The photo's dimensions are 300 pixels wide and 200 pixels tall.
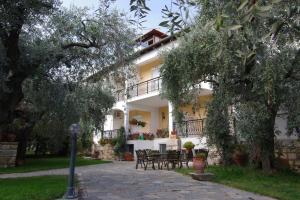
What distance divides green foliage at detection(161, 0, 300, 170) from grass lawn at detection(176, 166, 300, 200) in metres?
0.71

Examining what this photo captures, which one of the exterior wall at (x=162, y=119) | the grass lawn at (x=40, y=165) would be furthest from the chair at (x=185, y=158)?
the exterior wall at (x=162, y=119)

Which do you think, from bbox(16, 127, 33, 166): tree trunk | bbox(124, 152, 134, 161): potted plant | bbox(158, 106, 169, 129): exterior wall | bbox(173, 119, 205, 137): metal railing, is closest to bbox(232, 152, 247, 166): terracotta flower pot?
bbox(173, 119, 205, 137): metal railing

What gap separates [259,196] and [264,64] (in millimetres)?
3697

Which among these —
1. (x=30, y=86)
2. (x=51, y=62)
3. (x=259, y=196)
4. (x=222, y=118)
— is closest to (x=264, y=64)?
(x=222, y=118)

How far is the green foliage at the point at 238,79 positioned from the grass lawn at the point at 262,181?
71cm

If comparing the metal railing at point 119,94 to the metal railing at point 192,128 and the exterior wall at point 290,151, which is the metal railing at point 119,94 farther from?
the exterior wall at point 290,151

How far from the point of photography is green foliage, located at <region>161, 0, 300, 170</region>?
1089 centimetres

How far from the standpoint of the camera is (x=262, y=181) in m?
11.7

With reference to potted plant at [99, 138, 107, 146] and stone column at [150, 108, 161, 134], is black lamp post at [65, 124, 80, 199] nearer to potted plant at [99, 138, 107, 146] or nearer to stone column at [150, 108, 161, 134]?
potted plant at [99, 138, 107, 146]

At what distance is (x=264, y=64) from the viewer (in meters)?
11.0

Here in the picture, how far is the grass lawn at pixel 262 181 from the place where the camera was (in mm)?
9789

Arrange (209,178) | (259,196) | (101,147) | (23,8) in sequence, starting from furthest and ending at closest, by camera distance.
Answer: (101,147), (209,178), (23,8), (259,196)

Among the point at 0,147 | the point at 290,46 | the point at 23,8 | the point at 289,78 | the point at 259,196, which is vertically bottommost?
the point at 259,196

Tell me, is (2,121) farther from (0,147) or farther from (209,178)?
(0,147)
